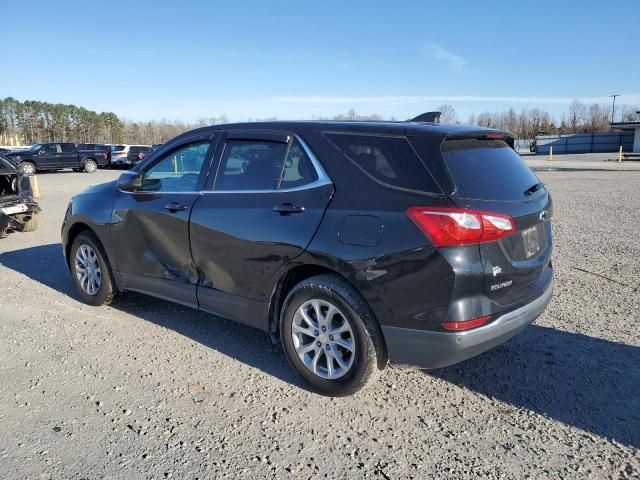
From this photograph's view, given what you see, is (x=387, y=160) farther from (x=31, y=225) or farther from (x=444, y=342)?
(x=31, y=225)

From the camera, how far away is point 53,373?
150 inches

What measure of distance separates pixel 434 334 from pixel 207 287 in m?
1.89

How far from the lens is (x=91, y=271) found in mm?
5184

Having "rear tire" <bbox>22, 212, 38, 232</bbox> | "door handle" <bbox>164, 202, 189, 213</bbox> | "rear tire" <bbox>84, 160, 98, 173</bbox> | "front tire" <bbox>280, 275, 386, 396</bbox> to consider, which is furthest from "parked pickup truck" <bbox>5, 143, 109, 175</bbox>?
"front tire" <bbox>280, 275, 386, 396</bbox>

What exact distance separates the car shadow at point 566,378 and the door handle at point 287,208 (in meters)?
1.53

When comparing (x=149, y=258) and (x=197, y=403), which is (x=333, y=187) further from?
(x=149, y=258)

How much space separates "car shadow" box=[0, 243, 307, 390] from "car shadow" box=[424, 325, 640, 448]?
46.9 inches

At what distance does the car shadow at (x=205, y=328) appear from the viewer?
13.0ft

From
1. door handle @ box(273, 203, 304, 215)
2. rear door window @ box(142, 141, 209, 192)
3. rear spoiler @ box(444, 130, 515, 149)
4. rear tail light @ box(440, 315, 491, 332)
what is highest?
rear spoiler @ box(444, 130, 515, 149)

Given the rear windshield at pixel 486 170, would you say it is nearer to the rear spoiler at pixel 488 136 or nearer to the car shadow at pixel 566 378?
the rear spoiler at pixel 488 136

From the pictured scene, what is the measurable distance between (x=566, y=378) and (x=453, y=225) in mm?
1573

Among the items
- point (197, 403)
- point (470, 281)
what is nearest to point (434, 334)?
point (470, 281)

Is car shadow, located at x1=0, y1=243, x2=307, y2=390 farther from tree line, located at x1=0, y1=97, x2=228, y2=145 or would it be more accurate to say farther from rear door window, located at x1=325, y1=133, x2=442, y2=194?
tree line, located at x1=0, y1=97, x2=228, y2=145

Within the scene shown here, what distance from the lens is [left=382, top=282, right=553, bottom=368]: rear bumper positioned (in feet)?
9.69
